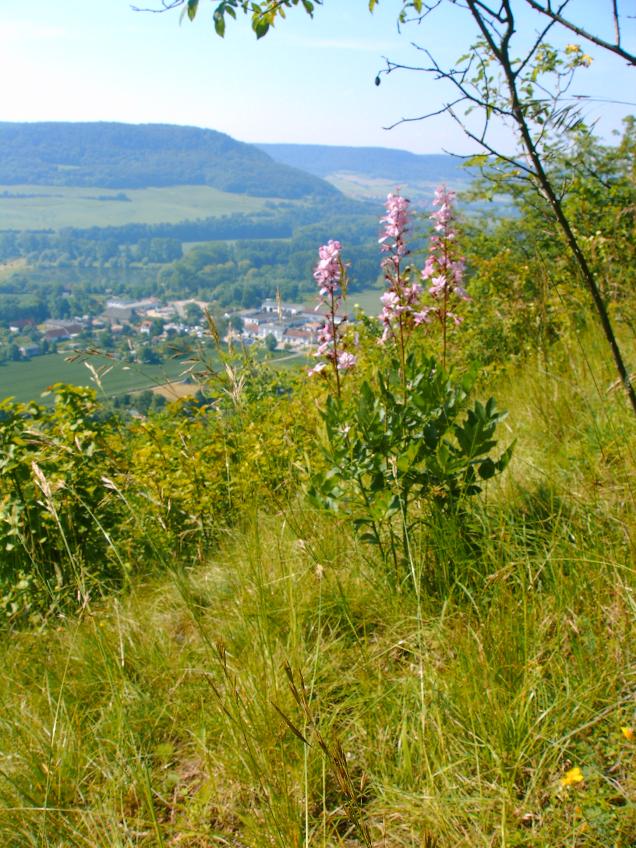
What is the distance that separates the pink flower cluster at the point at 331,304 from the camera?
2654 millimetres

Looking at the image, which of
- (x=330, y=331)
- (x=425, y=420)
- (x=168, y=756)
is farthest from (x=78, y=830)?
(x=330, y=331)

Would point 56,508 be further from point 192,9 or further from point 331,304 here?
point 192,9

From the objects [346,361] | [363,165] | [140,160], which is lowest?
[346,361]

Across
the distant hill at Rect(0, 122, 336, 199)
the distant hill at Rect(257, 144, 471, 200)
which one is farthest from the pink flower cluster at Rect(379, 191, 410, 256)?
the distant hill at Rect(0, 122, 336, 199)

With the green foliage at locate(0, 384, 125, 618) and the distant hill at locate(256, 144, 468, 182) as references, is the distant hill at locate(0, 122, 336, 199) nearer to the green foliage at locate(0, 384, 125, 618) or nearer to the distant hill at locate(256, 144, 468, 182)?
the distant hill at locate(256, 144, 468, 182)

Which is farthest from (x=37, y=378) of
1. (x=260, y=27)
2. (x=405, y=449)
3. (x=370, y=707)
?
(x=370, y=707)

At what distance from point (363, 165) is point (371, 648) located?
168989 millimetres

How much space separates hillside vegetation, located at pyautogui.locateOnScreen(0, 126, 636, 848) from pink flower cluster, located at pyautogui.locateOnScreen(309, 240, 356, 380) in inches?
0.6

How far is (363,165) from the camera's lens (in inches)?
6127

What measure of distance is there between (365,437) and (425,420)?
0.25 meters

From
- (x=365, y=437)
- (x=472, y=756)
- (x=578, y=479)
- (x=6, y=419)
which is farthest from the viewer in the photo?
(x=6, y=419)

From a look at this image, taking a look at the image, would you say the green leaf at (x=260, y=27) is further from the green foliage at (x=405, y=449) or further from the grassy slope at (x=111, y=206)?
the grassy slope at (x=111, y=206)

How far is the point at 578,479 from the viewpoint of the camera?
265cm

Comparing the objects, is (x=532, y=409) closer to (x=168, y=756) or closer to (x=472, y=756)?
(x=472, y=756)
